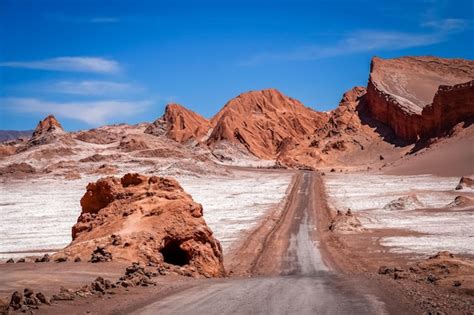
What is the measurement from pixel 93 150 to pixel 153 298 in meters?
92.3

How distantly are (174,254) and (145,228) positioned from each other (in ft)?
4.41

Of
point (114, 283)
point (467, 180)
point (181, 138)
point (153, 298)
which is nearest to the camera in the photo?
point (153, 298)

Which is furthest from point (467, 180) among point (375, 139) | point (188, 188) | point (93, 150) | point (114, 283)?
point (93, 150)

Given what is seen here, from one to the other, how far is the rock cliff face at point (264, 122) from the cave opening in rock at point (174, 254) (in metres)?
111

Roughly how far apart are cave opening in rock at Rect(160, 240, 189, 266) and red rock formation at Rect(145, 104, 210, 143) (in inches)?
4724

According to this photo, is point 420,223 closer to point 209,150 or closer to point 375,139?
point 375,139

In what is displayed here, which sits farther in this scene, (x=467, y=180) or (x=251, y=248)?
(x=467, y=180)

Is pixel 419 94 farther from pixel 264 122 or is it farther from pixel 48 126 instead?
pixel 48 126

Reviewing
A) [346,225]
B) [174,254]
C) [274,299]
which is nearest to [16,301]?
[274,299]

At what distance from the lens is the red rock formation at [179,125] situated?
141 m

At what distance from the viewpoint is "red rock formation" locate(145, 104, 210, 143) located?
141 m

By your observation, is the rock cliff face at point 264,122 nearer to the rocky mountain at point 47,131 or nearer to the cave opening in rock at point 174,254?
the rocky mountain at point 47,131

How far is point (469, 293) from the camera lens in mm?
11742

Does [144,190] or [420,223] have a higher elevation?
[144,190]
